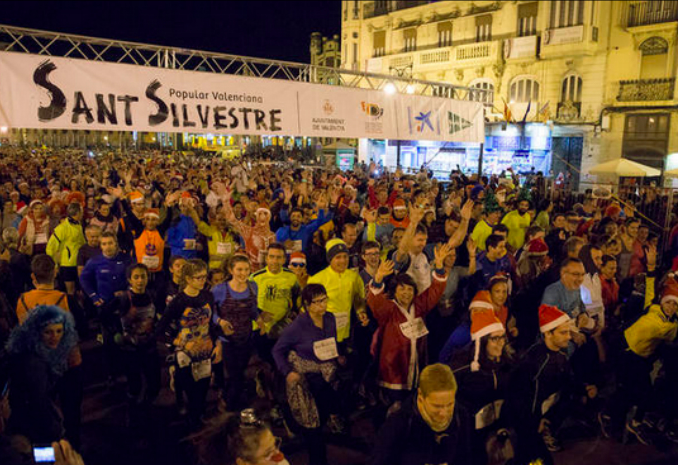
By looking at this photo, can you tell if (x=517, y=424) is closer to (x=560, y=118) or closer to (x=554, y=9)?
(x=560, y=118)

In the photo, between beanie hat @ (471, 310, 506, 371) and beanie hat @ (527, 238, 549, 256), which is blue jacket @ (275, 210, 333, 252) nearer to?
beanie hat @ (527, 238, 549, 256)

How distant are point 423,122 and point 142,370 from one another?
9.14m

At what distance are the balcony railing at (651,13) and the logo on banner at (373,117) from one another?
18.6 meters

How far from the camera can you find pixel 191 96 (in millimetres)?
8273

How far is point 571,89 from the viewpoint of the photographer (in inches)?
991

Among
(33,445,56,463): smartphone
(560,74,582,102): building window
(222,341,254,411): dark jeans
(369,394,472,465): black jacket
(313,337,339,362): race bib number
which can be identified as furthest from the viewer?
(560,74,582,102): building window

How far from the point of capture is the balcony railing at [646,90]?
2234 centimetres

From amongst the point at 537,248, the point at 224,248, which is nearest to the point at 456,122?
the point at 537,248

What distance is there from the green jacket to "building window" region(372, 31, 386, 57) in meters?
29.5

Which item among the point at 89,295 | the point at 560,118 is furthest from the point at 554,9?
the point at 89,295

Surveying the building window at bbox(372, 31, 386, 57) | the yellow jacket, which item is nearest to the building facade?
the building window at bbox(372, 31, 386, 57)

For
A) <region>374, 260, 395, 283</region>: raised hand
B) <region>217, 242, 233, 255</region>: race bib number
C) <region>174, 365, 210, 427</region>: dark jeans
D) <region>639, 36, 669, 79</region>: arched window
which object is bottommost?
<region>174, 365, 210, 427</region>: dark jeans

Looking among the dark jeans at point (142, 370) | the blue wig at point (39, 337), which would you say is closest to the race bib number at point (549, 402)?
the dark jeans at point (142, 370)

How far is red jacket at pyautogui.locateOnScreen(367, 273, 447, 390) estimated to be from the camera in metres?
4.16
